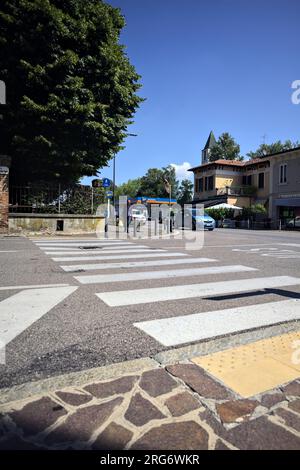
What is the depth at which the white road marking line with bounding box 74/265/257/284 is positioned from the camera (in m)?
5.96

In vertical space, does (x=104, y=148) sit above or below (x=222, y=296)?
above

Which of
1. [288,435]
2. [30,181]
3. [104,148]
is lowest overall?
[288,435]

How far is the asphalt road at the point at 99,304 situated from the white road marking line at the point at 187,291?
0.02m

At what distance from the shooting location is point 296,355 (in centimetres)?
294

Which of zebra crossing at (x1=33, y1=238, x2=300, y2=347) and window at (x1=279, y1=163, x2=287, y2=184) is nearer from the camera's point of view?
zebra crossing at (x1=33, y1=238, x2=300, y2=347)

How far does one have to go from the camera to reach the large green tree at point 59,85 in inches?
559

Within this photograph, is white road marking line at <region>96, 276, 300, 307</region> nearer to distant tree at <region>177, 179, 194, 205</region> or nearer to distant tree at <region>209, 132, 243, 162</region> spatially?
distant tree at <region>209, 132, 243, 162</region>

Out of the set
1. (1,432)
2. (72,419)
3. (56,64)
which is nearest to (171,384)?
(72,419)

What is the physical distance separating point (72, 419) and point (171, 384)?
2.63 feet

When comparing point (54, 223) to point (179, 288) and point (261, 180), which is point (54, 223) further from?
point (261, 180)

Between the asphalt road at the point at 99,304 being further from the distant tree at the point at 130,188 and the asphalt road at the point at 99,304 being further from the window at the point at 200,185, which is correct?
the distant tree at the point at 130,188

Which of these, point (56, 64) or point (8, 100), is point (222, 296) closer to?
point (56, 64)

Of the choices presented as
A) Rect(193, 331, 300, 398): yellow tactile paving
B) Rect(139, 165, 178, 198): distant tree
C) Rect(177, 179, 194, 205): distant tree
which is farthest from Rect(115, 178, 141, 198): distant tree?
Rect(193, 331, 300, 398): yellow tactile paving

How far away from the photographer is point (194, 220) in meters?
27.8
